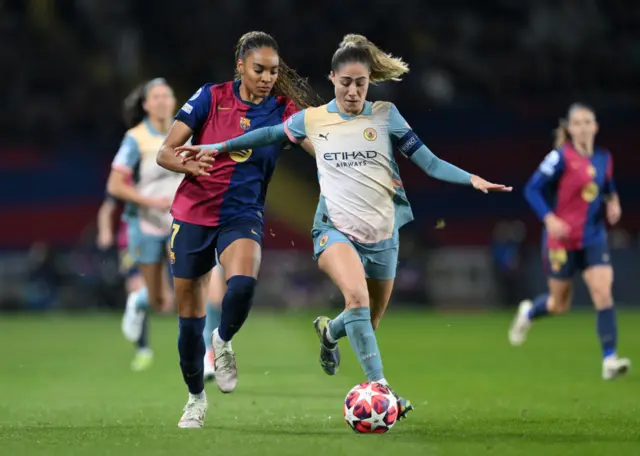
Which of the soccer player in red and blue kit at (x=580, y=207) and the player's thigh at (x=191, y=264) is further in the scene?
the soccer player in red and blue kit at (x=580, y=207)

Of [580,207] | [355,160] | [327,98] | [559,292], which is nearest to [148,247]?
[559,292]

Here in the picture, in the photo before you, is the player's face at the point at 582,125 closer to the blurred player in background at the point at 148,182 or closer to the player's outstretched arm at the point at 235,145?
the blurred player in background at the point at 148,182

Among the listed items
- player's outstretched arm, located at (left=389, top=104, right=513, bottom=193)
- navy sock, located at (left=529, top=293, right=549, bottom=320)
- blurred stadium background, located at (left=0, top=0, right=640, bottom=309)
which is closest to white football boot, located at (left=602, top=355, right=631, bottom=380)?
navy sock, located at (left=529, top=293, right=549, bottom=320)

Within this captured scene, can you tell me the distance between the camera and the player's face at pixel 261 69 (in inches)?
283

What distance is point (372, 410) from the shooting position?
253 inches

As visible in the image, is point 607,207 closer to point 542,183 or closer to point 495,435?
point 542,183

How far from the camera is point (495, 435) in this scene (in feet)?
21.4

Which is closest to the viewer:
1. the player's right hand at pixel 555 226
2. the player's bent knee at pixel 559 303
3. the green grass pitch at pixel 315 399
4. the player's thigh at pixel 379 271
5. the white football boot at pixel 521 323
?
the green grass pitch at pixel 315 399

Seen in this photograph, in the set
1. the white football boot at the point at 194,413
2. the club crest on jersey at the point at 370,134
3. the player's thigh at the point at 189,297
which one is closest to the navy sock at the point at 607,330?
the club crest on jersey at the point at 370,134

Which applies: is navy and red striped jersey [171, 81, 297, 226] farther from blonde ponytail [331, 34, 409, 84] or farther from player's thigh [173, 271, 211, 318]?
blonde ponytail [331, 34, 409, 84]

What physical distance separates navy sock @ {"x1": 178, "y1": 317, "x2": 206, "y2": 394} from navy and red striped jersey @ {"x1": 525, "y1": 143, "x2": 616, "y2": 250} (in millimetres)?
4754

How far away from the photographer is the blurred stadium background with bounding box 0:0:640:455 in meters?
24.8

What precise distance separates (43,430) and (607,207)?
6498mm

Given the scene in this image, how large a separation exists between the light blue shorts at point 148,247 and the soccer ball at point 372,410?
5293 millimetres
